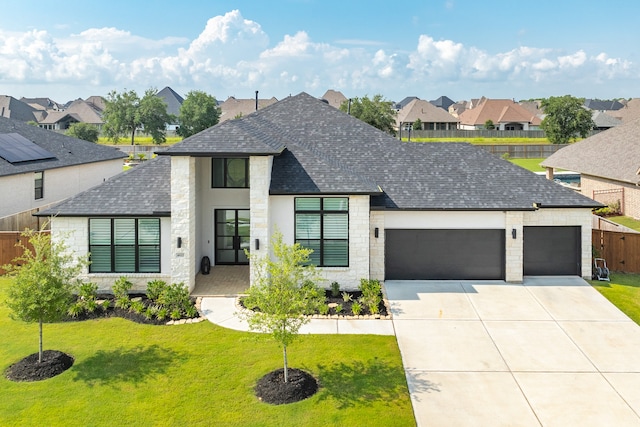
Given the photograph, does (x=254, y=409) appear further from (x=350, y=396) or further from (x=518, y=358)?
(x=518, y=358)

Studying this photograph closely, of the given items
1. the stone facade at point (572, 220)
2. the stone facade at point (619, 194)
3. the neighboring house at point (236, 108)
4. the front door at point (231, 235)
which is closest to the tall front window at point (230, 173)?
the front door at point (231, 235)

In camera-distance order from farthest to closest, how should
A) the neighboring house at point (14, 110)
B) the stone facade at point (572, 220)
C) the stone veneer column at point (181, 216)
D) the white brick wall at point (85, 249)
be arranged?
1. the neighboring house at point (14, 110)
2. the stone facade at point (572, 220)
3. the white brick wall at point (85, 249)
4. the stone veneer column at point (181, 216)

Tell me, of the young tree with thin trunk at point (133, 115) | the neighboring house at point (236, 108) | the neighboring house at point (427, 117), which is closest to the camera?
the young tree with thin trunk at point (133, 115)

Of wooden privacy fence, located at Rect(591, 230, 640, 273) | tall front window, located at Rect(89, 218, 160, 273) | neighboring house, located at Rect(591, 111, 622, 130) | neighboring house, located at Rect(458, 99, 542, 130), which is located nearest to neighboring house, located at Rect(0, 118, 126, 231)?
tall front window, located at Rect(89, 218, 160, 273)

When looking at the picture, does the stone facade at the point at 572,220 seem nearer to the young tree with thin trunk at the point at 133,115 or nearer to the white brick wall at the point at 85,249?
the white brick wall at the point at 85,249

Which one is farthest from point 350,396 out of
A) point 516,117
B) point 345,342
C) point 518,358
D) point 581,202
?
point 516,117

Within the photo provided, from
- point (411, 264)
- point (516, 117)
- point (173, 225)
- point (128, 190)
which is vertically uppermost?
point (516, 117)

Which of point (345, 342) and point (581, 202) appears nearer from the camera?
point (345, 342)

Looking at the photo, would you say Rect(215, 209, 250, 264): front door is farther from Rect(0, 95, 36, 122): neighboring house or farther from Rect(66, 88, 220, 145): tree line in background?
Rect(0, 95, 36, 122): neighboring house
